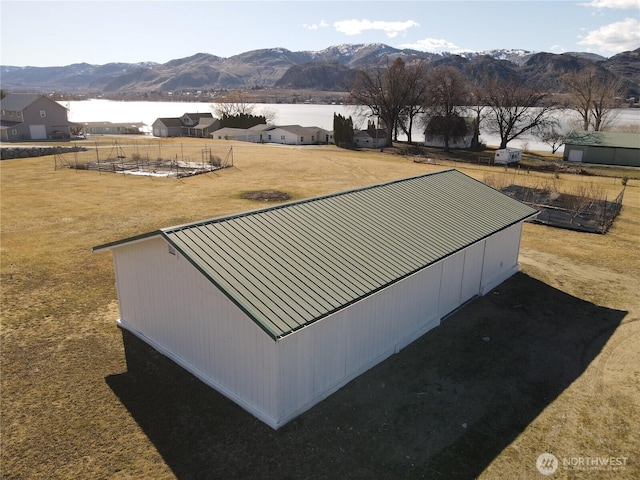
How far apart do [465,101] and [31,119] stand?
283 feet

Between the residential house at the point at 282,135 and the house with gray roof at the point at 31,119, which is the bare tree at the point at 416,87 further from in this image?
the house with gray roof at the point at 31,119

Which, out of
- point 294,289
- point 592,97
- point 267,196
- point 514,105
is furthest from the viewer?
point 592,97

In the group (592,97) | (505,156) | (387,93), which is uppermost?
(387,93)

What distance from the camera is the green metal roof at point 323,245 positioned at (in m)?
11.1

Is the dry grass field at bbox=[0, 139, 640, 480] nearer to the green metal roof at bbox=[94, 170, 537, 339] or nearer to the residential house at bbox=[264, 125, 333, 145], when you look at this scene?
the green metal roof at bbox=[94, 170, 537, 339]

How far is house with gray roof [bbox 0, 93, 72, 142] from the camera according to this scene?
3207 inches

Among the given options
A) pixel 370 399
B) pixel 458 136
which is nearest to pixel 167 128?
pixel 458 136

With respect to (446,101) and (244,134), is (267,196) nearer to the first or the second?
(446,101)

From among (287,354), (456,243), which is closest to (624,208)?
(456,243)

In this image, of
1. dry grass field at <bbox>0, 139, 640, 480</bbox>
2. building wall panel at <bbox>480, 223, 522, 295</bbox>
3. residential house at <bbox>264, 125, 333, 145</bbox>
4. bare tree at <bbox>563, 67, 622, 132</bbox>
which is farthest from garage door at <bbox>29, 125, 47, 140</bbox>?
bare tree at <bbox>563, 67, 622, 132</bbox>

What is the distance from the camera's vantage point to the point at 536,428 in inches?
447

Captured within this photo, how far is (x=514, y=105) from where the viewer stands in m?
84.2

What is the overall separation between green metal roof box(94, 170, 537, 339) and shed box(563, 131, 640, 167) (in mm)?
64104

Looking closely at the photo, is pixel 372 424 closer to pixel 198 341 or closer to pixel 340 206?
pixel 198 341
